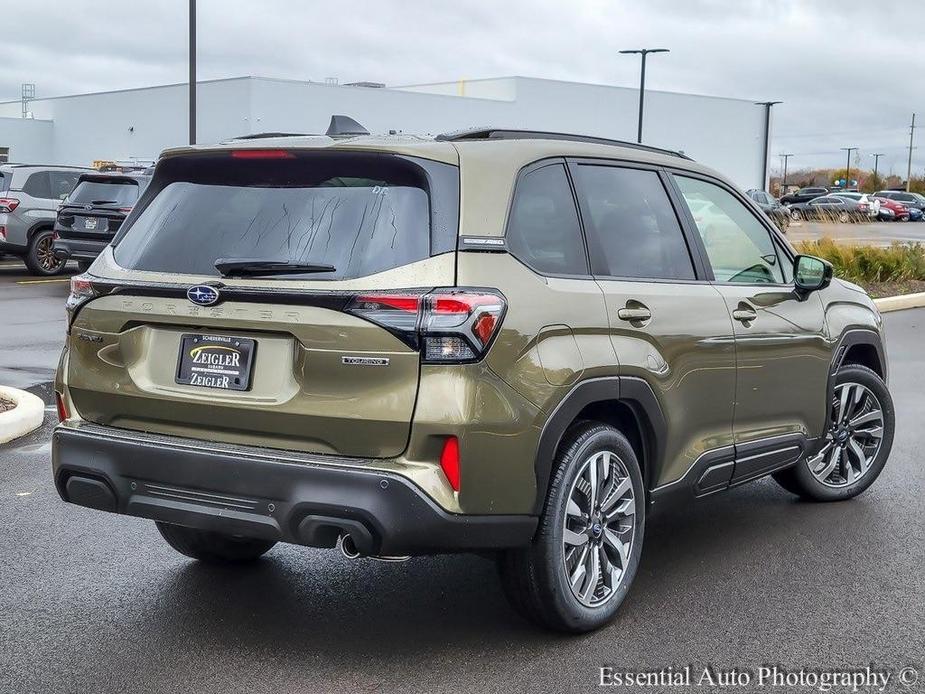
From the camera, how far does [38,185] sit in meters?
20.4

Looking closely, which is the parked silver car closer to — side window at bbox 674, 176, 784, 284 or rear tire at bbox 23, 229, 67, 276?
rear tire at bbox 23, 229, 67, 276

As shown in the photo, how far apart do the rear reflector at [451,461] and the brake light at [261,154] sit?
3.87 feet

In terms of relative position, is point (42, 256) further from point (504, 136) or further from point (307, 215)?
point (307, 215)

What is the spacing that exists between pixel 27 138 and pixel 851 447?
65.4 meters

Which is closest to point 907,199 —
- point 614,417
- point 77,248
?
point 77,248

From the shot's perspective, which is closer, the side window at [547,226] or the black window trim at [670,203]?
the side window at [547,226]

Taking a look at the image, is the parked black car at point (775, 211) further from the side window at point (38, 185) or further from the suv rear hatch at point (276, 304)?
the suv rear hatch at point (276, 304)

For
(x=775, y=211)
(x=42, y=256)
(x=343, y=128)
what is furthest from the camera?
(x=775, y=211)

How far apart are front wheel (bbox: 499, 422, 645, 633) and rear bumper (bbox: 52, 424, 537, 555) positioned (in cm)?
17

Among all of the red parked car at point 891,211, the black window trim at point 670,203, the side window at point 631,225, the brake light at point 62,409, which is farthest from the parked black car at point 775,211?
the brake light at point 62,409

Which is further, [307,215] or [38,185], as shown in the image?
[38,185]

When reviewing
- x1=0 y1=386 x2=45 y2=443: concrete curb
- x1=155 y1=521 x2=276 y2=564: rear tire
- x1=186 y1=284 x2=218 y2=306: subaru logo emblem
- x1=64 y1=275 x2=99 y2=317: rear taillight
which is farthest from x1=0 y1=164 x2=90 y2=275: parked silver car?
x1=186 y1=284 x2=218 y2=306: subaru logo emblem

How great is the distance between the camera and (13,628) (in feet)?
14.7

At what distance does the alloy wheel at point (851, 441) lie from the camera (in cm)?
652
